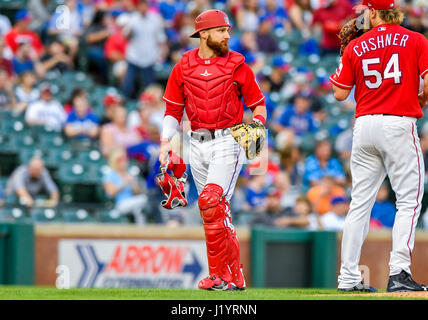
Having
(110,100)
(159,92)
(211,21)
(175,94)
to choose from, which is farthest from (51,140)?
(211,21)

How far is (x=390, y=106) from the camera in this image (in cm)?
595

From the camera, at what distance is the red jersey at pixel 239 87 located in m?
6.23

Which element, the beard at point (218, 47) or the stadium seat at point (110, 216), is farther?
the stadium seat at point (110, 216)

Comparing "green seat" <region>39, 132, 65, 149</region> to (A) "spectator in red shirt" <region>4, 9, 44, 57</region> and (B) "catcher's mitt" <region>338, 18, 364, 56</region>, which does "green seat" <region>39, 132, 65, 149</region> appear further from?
(B) "catcher's mitt" <region>338, 18, 364, 56</region>

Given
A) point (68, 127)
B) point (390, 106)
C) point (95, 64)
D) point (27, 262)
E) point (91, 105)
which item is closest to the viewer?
point (390, 106)

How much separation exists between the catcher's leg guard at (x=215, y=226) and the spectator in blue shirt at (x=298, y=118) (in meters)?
7.43

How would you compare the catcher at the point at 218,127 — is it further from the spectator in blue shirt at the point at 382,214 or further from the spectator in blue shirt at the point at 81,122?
the spectator in blue shirt at the point at 81,122

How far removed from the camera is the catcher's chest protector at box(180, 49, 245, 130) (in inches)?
243

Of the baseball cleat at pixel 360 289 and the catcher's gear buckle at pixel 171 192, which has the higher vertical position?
the catcher's gear buckle at pixel 171 192

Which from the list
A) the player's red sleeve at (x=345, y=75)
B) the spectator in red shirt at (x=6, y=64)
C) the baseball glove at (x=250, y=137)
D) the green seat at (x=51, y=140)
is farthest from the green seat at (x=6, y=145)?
the player's red sleeve at (x=345, y=75)

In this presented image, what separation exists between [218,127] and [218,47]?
0.56 m
